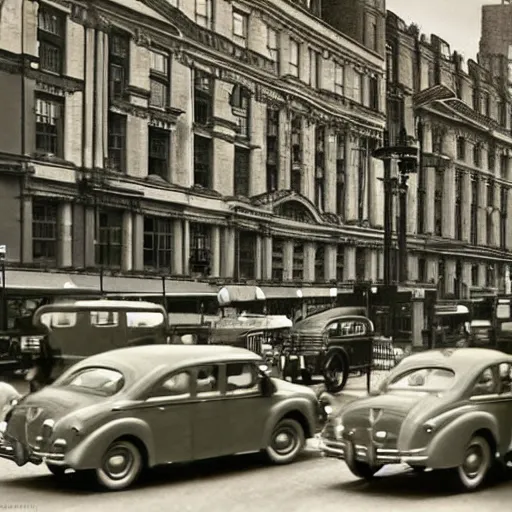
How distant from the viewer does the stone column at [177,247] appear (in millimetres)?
10109

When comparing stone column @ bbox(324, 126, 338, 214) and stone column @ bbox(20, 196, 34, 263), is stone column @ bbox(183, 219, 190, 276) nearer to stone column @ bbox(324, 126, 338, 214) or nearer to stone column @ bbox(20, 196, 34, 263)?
stone column @ bbox(20, 196, 34, 263)

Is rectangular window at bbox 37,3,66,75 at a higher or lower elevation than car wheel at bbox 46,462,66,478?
higher

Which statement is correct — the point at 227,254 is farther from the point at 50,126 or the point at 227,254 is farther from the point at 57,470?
the point at 57,470

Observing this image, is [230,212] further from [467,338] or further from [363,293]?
[467,338]

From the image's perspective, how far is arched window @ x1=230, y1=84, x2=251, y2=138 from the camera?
1080cm

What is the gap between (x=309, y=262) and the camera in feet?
37.5

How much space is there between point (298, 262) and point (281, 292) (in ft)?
1.29

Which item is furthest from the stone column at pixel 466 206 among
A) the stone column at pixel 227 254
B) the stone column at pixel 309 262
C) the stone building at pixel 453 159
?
the stone column at pixel 227 254

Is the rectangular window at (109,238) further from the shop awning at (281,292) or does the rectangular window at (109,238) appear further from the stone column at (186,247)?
the shop awning at (281,292)

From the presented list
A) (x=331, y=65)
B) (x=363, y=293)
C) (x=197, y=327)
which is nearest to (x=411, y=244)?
(x=363, y=293)

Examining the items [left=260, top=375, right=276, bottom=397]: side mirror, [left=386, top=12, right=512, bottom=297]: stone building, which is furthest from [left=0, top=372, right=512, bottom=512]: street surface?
[left=386, top=12, right=512, bottom=297]: stone building

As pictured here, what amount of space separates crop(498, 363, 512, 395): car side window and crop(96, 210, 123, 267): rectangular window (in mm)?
3532

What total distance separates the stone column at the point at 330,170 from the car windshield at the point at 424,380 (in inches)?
156

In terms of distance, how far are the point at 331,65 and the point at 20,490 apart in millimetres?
6173
